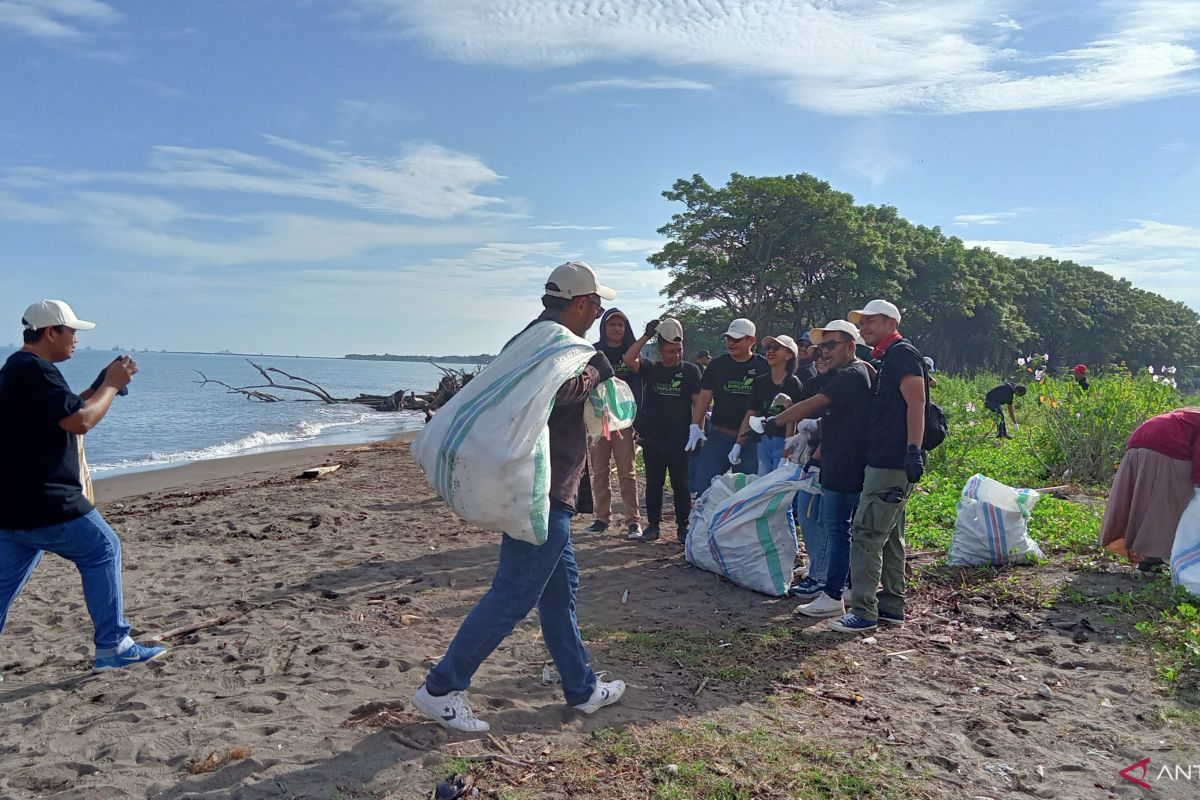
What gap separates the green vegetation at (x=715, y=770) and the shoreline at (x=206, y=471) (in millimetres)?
10122

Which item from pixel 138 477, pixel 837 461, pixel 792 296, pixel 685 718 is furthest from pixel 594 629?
pixel 792 296

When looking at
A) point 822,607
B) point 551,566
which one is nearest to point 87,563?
point 551,566

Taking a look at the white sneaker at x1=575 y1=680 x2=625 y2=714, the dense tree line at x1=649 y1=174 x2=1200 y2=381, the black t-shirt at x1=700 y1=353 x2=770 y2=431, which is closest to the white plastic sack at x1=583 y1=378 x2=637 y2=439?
the white sneaker at x1=575 y1=680 x2=625 y2=714

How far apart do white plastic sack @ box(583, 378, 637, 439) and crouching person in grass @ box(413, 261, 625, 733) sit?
0.14 feet

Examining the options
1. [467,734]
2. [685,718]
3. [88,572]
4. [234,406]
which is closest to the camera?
[467,734]

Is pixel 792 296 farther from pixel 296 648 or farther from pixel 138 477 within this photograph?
pixel 296 648

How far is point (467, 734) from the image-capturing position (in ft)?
9.93

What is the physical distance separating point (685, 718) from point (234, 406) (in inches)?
1438

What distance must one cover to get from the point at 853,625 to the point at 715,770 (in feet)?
6.36

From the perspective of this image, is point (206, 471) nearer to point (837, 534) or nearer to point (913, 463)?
point (837, 534)

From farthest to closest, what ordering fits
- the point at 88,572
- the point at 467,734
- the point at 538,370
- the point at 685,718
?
the point at 88,572 < the point at 685,718 < the point at 467,734 < the point at 538,370

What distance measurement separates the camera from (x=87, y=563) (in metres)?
3.62

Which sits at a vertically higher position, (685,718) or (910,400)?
(910,400)

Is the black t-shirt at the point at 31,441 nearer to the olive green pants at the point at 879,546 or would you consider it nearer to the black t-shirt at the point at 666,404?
the olive green pants at the point at 879,546
